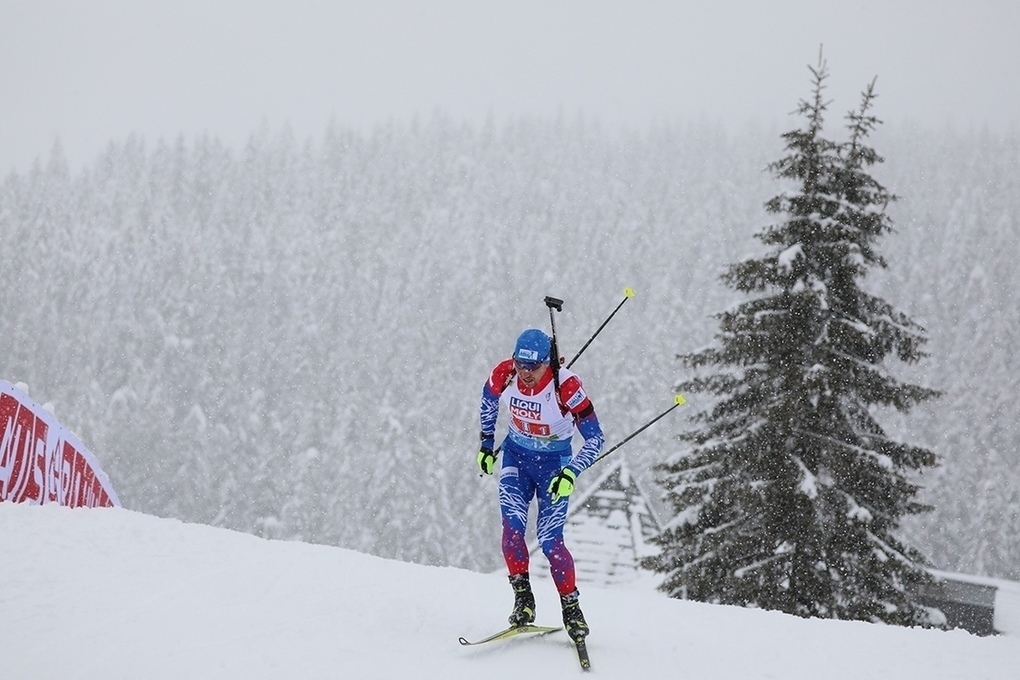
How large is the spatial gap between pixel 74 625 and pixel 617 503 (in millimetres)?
20693

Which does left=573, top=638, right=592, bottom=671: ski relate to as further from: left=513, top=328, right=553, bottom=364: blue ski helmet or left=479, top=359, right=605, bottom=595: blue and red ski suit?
left=513, top=328, right=553, bottom=364: blue ski helmet

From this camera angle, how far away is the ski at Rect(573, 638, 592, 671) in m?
5.76

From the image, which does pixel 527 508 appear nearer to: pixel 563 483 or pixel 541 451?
pixel 541 451

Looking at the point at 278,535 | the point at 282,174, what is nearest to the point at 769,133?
the point at 282,174

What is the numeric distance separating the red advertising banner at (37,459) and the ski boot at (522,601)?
6032 millimetres

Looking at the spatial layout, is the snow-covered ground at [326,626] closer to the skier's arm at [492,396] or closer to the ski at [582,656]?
the ski at [582,656]

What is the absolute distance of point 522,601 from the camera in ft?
21.1

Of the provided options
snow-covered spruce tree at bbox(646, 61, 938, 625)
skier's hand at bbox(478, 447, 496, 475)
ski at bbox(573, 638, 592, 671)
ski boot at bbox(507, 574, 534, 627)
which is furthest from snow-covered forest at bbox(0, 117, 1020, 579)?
ski at bbox(573, 638, 592, 671)

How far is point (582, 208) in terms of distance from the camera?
73625mm

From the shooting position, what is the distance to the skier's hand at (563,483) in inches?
237

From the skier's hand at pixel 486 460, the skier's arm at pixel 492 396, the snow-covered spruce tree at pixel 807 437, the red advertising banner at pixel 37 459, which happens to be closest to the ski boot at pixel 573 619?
the skier's hand at pixel 486 460

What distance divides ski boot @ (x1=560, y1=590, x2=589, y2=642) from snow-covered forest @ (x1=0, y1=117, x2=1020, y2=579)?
120ft

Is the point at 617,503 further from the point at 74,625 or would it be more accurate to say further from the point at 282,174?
the point at 282,174

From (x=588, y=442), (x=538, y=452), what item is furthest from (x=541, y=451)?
(x=588, y=442)
